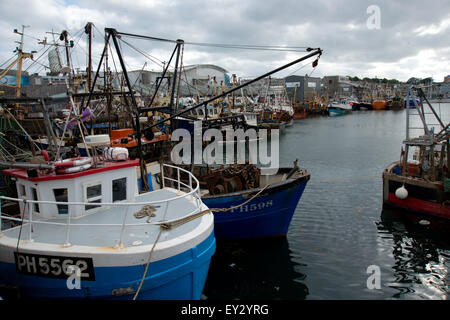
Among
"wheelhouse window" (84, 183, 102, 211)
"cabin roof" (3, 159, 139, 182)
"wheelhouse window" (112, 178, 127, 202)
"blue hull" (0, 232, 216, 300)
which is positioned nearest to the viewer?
"blue hull" (0, 232, 216, 300)

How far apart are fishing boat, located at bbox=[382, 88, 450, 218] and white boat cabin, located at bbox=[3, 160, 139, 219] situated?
13.2 meters

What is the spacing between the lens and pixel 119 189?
830cm

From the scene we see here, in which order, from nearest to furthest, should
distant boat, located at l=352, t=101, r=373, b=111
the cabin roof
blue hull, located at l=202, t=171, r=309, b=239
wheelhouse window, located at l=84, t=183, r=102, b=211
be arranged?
1. the cabin roof
2. wheelhouse window, located at l=84, t=183, r=102, b=211
3. blue hull, located at l=202, t=171, r=309, b=239
4. distant boat, located at l=352, t=101, r=373, b=111

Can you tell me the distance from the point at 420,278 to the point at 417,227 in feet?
14.4

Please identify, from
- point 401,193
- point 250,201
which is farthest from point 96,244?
point 401,193

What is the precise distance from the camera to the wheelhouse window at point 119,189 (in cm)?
820

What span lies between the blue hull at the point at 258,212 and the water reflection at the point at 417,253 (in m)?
4.23

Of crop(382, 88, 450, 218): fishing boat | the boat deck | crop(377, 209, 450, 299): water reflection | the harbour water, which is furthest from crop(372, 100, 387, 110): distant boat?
the boat deck

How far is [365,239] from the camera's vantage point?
13.0 m

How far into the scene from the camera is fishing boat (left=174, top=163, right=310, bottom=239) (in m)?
11.6

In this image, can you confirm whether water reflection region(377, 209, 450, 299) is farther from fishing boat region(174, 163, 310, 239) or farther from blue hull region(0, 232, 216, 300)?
blue hull region(0, 232, 216, 300)

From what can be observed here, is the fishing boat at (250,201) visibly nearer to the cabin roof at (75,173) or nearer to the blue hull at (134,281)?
the cabin roof at (75,173)

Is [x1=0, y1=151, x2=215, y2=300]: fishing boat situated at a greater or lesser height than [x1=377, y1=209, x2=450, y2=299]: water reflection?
greater
